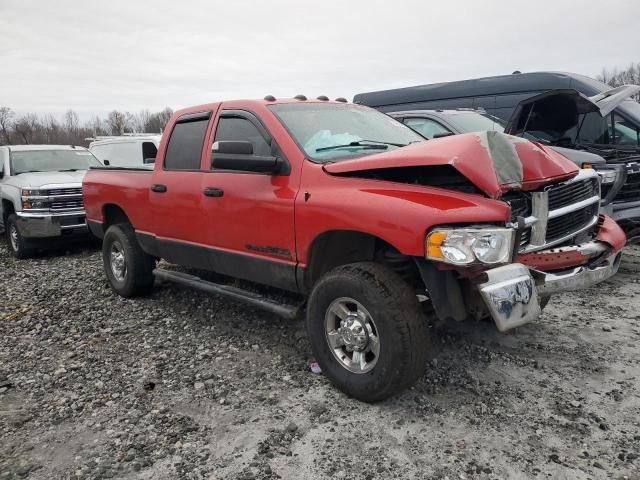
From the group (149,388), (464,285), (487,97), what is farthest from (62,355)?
(487,97)

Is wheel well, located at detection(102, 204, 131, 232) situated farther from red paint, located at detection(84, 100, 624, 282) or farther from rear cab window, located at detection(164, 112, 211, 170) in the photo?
rear cab window, located at detection(164, 112, 211, 170)

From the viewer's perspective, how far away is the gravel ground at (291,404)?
8.58ft

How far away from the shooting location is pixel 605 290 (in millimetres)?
5152

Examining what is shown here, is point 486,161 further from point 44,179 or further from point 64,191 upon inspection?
point 44,179

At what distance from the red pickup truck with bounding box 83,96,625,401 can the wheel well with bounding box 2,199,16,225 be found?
5.36 m

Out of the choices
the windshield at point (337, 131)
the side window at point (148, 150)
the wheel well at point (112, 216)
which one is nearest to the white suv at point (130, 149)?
the side window at point (148, 150)

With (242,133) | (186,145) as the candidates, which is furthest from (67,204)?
(242,133)

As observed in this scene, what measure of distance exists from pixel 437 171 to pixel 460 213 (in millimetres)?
432

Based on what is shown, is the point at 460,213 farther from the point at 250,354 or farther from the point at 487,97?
the point at 487,97

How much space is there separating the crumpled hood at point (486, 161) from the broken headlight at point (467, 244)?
0.24m

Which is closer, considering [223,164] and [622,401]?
[622,401]

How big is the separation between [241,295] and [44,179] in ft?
19.0

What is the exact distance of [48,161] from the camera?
356 inches

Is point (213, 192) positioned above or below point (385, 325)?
above
